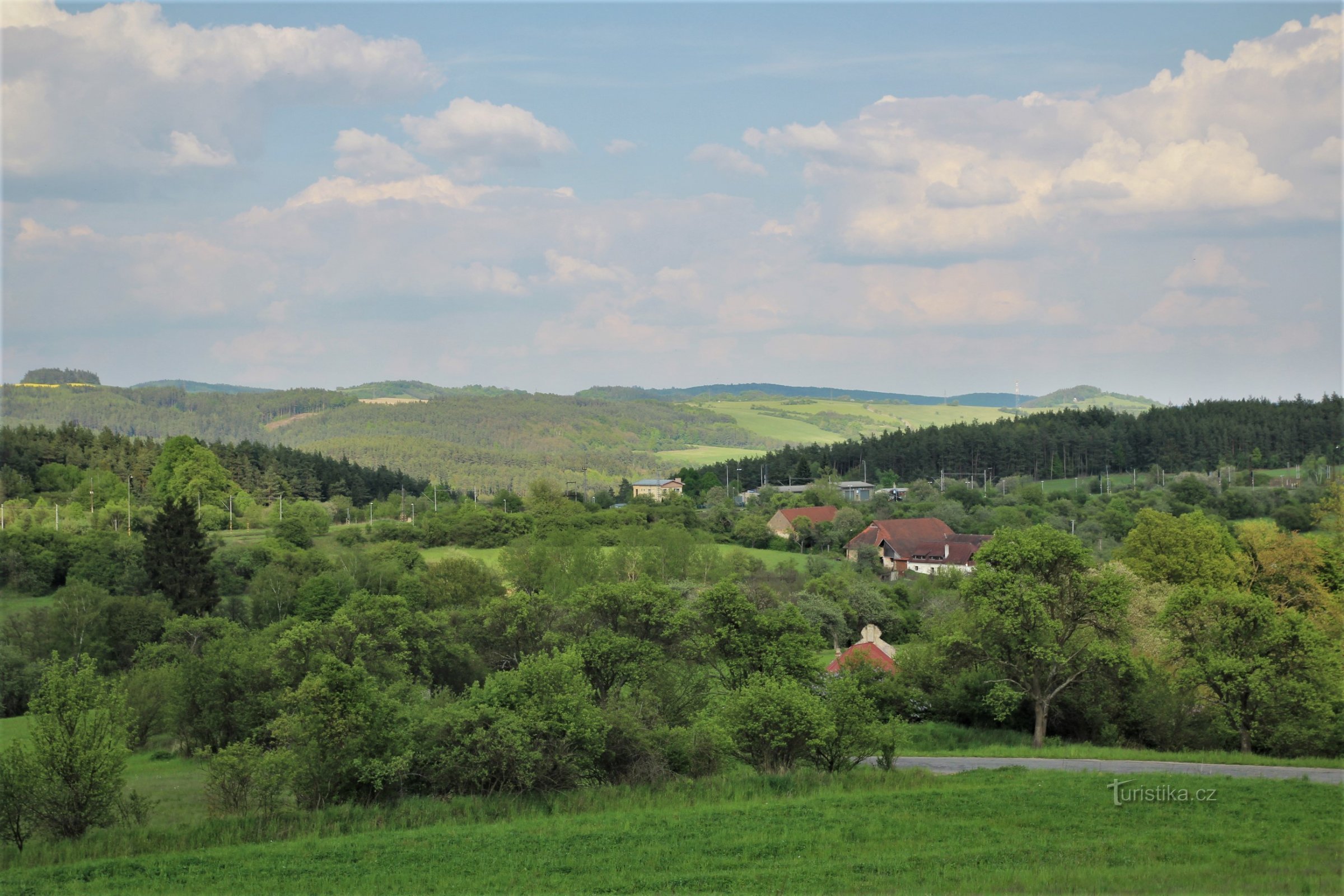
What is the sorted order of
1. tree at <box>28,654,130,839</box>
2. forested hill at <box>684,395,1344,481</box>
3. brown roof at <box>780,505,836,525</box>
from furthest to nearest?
forested hill at <box>684,395,1344,481</box> < brown roof at <box>780,505,836,525</box> < tree at <box>28,654,130,839</box>

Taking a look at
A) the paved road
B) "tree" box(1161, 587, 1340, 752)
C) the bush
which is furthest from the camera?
"tree" box(1161, 587, 1340, 752)

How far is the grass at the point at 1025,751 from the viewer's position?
102 ft

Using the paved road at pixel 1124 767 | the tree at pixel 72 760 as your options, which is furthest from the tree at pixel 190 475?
the paved road at pixel 1124 767

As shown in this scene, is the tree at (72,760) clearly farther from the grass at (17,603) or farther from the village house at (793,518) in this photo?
the village house at (793,518)

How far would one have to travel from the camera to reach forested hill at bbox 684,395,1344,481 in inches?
5792

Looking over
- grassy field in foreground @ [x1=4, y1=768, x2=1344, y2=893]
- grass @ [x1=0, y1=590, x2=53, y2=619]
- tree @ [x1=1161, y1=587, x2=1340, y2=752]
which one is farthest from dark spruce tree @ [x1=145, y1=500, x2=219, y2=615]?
tree @ [x1=1161, y1=587, x2=1340, y2=752]

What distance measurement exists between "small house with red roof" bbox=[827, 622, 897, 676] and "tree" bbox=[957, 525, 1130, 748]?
7.18 m

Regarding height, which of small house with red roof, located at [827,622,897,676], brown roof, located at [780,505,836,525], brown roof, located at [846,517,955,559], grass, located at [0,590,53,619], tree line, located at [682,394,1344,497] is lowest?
grass, located at [0,590,53,619]

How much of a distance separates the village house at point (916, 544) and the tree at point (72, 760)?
7467 centimetres

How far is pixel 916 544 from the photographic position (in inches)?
3880

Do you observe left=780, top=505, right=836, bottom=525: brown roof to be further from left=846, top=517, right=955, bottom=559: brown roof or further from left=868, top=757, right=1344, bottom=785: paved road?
left=868, top=757, right=1344, bottom=785: paved road

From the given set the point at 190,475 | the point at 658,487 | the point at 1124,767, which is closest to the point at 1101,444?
the point at 658,487

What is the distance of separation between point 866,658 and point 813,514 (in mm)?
63901

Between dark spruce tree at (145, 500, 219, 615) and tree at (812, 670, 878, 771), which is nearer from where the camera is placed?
tree at (812, 670, 878, 771)
